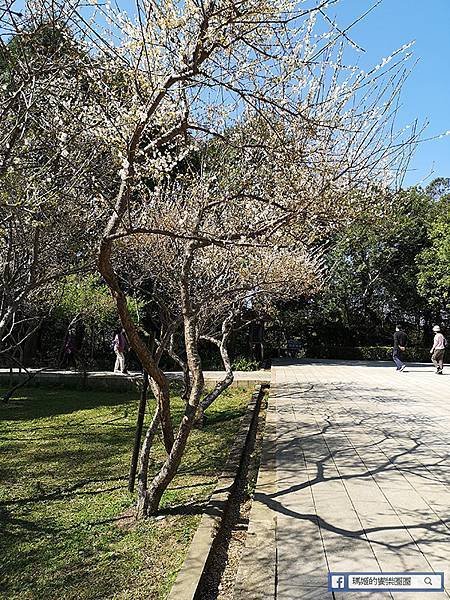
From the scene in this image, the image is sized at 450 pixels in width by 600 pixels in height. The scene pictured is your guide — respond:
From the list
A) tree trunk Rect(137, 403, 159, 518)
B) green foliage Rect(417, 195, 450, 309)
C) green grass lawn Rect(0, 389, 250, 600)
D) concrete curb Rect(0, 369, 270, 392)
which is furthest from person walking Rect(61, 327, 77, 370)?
green foliage Rect(417, 195, 450, 309)

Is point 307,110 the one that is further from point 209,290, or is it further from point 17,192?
point 209,290

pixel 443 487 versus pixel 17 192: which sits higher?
pixel 17 192

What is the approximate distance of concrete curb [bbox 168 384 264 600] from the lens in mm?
3002

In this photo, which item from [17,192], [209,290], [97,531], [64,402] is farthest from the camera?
[64,402]

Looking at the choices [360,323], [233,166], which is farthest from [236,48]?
[360,323]

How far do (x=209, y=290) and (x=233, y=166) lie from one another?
164 cm

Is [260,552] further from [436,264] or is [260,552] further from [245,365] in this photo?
[436,264]

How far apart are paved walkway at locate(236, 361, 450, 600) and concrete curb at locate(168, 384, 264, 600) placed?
0.26 metres

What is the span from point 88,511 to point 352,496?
7.03 ft

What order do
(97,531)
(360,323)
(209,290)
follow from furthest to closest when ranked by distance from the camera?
(360,323), (209,290), (97,531)

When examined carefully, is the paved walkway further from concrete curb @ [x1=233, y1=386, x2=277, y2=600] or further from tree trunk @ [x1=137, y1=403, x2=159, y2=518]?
tree trunk @ [x1=137, y1=403, x2=159, y2=518]

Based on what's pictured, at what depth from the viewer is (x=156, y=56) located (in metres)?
3.20

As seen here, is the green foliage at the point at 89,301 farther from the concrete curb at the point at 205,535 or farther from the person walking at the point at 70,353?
the concrete curb at the point at 205,535

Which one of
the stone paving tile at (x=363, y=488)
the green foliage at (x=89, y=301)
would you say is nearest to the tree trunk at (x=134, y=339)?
the stone paving tile at (x=363, y=488)
